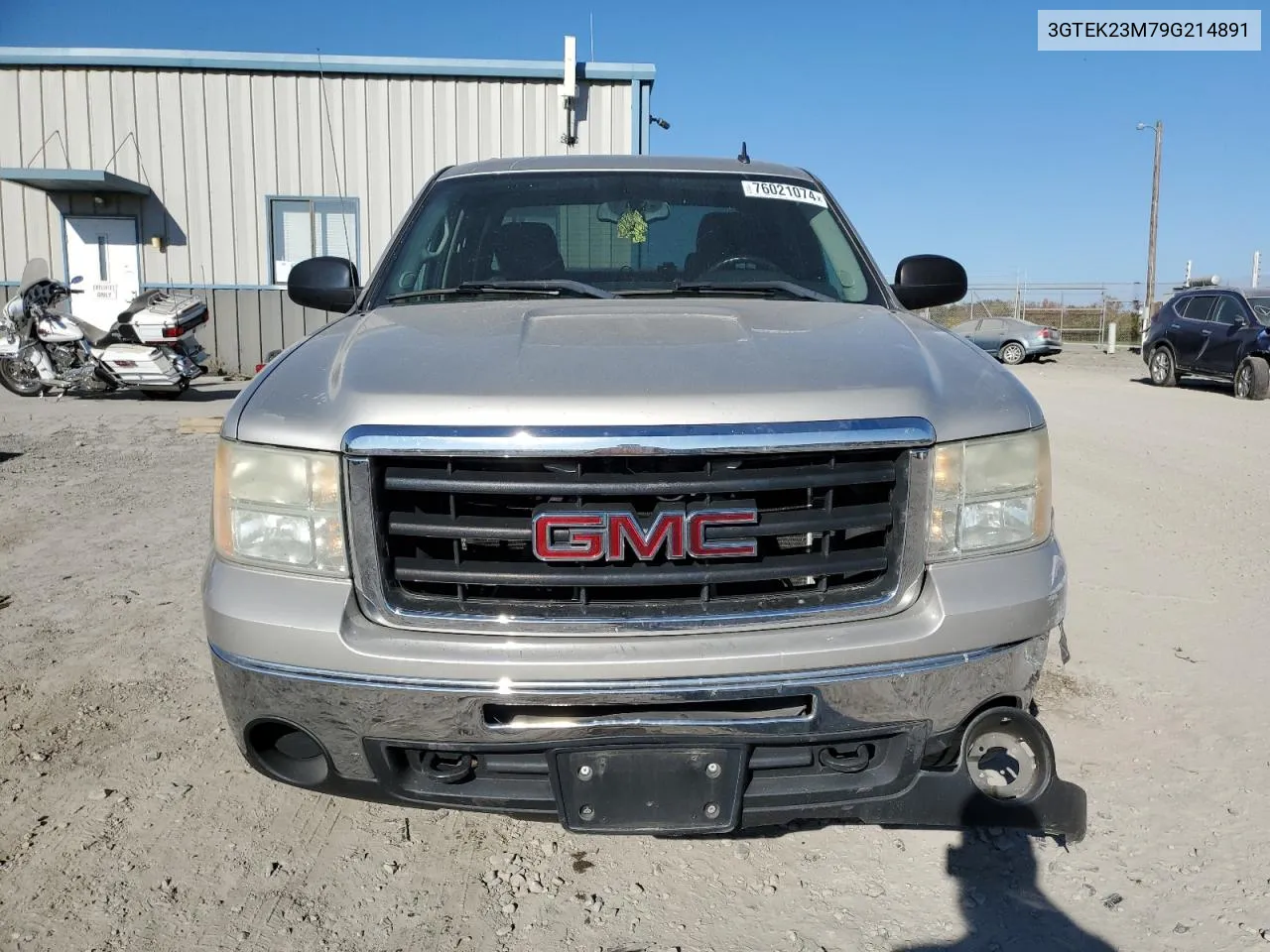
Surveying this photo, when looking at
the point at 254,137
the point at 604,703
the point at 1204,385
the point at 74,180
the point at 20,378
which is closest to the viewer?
the point at 604,703

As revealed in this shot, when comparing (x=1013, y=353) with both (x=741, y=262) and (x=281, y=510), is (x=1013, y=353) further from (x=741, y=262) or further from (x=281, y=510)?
(x=281, y=510)

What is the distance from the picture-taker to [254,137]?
599 inches

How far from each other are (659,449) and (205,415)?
1003 centimetres

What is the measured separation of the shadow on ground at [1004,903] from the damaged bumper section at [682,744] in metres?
0.27

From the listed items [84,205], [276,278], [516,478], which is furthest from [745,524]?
[84,205]

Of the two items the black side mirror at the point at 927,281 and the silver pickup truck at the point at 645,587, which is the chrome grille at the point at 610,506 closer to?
the silver pickup truck at the point at 645,587

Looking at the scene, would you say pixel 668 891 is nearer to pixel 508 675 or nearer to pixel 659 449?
pixel 508 675

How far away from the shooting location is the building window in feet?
50.8

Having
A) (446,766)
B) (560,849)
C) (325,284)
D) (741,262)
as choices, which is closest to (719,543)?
(446,766)

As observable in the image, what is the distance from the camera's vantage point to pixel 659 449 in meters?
1.99

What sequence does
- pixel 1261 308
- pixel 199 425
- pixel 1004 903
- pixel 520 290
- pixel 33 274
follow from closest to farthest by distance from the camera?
pixel 1004 903 → pixel 520 290 → pixel 199 425 → pixel 33 274 → pixel 1261 308

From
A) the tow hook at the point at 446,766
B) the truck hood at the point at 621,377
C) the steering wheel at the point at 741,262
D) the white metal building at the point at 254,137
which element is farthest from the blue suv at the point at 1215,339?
the tow hook at the point at 446,766

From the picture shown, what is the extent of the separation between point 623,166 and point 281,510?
217cm

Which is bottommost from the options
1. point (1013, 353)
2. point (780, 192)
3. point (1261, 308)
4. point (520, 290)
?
point (1013, 353)
